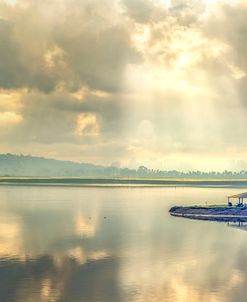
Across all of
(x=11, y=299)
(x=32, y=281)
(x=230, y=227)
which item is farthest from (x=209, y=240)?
(x=11, y=299)

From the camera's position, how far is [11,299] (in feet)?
126

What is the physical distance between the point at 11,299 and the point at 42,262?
14661 mm

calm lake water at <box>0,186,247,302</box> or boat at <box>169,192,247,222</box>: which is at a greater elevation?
boat at <box>169,192,247,222</box>

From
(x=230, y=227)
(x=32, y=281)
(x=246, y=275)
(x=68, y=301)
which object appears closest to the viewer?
(x=68, y=301)

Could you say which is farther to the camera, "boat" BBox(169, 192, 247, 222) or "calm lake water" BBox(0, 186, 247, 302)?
"boat" BBox(169, 192, 247, 222)

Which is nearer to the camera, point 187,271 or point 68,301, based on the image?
point 68,301

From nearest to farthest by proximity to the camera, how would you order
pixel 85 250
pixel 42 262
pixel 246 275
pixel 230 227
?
pixel 246 275 < pixel 42 262 < pixel 85 250 < pixel 230 227

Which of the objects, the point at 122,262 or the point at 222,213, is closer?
the point at 122,262

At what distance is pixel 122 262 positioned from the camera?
52562mm

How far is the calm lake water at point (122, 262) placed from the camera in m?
40.7

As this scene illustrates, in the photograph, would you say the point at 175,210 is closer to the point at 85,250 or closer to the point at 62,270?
the point at 85,250

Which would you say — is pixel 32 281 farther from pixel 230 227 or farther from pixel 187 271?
pixel 230 227

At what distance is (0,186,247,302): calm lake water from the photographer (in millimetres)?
40719

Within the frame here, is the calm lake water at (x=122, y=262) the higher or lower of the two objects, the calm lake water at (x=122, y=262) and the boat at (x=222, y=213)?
the lower
